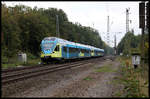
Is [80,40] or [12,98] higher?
[80,40]

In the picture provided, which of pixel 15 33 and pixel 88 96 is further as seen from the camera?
pixel 15 33

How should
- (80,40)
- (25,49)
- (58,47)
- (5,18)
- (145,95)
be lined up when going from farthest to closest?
(80,40) < (25,49) < (5,18) < (58,47) < (145,95)

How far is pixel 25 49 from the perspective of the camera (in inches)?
1566

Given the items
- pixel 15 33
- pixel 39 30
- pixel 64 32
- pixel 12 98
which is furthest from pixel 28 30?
pixel 12 98

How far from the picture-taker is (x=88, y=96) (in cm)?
717

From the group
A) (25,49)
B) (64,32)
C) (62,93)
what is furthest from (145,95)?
(64,32)

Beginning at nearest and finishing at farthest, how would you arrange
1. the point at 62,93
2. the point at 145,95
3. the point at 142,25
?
1. the point at 145,95
2. the point at 62,93
3. the point at 142,25

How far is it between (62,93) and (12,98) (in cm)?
179

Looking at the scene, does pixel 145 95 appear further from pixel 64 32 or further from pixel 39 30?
pixel 64 32

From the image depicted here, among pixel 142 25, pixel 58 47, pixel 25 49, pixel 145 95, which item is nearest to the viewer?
pixel 145 95

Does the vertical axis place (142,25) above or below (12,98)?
above

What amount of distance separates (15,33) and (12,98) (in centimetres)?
2680

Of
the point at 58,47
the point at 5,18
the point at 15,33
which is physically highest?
the point at 5,18

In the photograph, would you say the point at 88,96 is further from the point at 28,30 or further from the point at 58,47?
the point at 28,30
